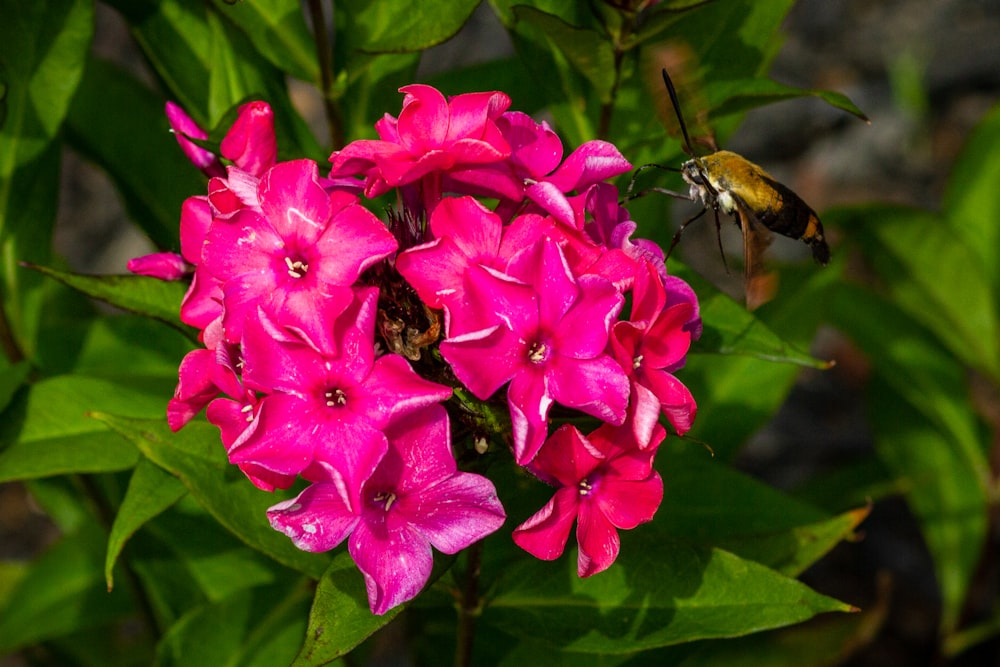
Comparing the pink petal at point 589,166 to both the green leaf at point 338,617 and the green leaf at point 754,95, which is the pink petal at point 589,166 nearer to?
the green leaf at point 754,95

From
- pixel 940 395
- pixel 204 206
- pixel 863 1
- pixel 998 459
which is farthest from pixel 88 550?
pixel 863 1

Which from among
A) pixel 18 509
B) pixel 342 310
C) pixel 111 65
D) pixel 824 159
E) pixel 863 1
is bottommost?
pixel 18 509

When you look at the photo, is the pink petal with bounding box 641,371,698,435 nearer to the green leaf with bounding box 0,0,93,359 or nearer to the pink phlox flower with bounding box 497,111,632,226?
the pink phlox flower with bounding box 497,111,632,226

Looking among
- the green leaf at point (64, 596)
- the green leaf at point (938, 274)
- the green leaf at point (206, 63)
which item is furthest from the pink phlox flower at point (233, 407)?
the green leaf at point (938, 274)

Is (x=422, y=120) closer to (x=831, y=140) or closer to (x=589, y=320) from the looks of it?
(x=589, y=320)

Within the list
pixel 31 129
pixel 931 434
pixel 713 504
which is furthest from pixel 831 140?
pixel 31 129

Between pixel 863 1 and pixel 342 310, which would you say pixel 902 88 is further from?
pixel 342 310
